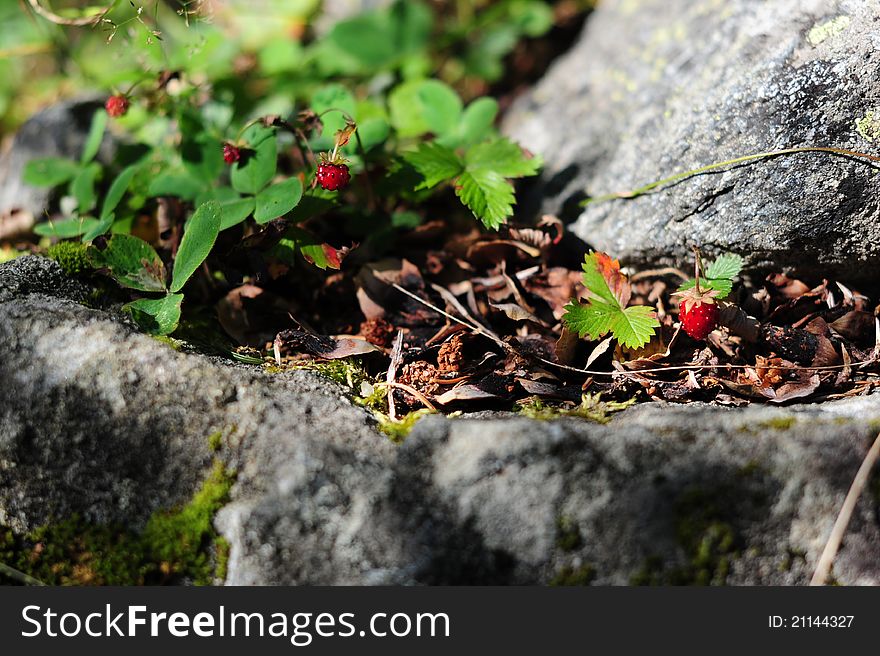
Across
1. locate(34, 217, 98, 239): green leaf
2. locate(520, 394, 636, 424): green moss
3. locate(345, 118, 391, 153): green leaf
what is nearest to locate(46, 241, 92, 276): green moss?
locate(34, 217, 98, 239): green leaf

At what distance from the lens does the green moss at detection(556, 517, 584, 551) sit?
5.87 feet

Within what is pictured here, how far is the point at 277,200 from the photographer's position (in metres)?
2.48

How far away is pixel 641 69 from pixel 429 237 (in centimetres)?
→ 131

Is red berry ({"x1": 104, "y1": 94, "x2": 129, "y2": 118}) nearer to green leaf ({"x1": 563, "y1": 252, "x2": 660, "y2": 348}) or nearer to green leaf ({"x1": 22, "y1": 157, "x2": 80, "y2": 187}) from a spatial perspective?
green leaf ({"x1": 22, "y1": 157, "x2": 80, "y2": 187})

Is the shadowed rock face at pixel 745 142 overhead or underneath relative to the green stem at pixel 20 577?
overhead

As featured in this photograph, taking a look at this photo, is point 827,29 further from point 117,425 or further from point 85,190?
point 85,190

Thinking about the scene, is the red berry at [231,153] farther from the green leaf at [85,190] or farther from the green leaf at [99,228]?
the green leaf at [85,190]

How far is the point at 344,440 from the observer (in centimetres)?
196

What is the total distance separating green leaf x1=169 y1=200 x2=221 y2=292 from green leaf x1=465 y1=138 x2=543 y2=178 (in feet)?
3.43

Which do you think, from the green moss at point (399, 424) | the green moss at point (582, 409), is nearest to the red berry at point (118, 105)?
the green moss at point (399, 424)

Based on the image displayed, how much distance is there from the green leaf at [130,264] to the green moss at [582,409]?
1328mm

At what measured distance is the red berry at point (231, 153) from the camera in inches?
104

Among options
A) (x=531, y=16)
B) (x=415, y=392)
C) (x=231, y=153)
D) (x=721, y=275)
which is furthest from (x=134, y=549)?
(x=531, y=16)

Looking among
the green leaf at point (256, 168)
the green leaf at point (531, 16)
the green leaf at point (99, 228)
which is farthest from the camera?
the green leaf at point (531, 16)
